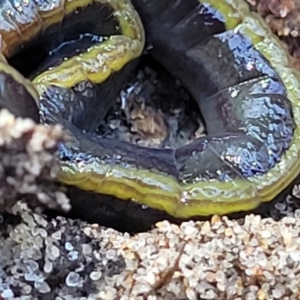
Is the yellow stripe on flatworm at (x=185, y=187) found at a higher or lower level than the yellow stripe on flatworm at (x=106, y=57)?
lower

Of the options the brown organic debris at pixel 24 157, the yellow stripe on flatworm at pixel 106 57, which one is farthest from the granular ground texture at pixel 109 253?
the yellow stripe on flatworm at pixel 106 57

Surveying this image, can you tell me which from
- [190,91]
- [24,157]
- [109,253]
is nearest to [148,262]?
[109,253]

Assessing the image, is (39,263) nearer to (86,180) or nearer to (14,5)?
(86,180)

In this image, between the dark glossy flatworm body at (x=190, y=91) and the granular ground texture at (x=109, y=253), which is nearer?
the granular ground texture at (x=109, y=253)

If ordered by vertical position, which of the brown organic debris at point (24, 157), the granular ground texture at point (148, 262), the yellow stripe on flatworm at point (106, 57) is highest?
the brown organic debris at point (24, 157)

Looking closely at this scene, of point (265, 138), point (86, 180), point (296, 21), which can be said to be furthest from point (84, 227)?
point (296, 21)

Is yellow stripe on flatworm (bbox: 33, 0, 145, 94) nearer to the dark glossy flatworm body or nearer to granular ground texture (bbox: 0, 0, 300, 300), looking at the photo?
the dark glossy flatworm body

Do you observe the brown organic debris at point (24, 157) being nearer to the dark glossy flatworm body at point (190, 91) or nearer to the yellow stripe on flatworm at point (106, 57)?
the dark glossy flatworm body at point (190, 91)

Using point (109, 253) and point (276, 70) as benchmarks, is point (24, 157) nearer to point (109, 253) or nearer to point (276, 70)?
point (109, 253)
